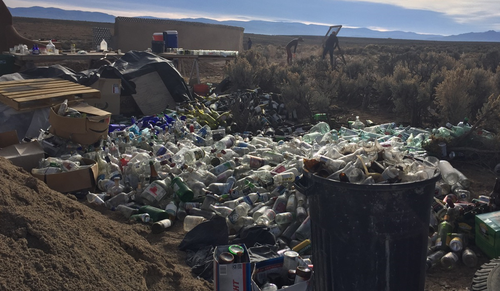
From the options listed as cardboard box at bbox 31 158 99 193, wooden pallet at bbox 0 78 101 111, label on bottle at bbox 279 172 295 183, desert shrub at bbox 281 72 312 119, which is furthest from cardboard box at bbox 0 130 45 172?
desert shrub at bbox 281 72 312 119

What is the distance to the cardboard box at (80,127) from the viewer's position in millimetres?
5797

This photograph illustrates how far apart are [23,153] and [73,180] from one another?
926 mm

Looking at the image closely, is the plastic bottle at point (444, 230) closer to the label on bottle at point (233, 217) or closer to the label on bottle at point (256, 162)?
the label on bottle at point (233, 217)

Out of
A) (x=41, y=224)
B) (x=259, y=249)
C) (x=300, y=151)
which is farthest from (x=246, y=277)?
(x=300, y=151)

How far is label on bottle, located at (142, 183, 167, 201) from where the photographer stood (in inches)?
187

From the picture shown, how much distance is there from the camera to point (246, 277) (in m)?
2.64

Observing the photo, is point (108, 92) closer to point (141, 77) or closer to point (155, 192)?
point (141, 77)

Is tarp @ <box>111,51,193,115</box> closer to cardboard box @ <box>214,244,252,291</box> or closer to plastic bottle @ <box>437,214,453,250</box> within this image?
plastic bottle @ <box>437,214,453,250</box>

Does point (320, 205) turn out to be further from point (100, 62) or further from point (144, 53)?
point (100, 62)

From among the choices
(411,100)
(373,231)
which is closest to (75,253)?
(373,231)

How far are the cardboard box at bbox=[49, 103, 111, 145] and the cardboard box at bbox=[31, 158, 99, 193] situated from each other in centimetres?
97

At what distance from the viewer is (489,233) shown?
3.65 m

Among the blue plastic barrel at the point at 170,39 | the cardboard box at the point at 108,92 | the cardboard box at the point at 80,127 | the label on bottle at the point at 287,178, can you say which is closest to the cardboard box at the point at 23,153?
the cardboard box at the point at 80,127

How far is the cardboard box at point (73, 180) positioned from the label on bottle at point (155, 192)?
74cm
